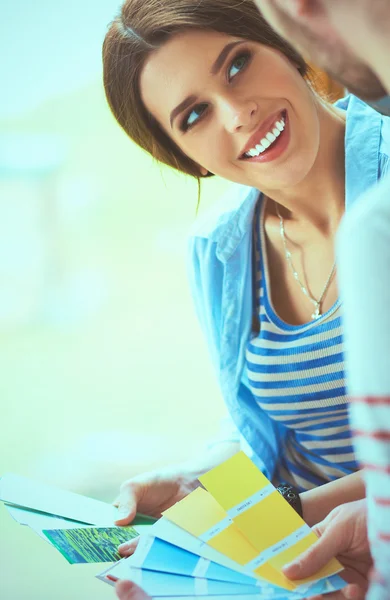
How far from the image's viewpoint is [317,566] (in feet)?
2.53

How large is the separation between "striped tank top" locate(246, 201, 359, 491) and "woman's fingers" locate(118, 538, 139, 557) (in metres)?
0.43

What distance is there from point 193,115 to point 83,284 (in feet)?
12.5

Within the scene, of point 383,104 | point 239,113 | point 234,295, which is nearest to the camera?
point 383,104

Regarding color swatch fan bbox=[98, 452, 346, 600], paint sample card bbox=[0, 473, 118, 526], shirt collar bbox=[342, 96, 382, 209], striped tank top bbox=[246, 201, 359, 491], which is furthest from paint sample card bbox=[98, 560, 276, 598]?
shirt collar bbox=[342, 96, 382, 209]

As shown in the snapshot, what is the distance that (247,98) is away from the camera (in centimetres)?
116

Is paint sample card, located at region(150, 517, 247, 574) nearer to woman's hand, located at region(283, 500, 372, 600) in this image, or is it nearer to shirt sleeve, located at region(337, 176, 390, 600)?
woman's hand, located at region(283, 500, 372, 600)

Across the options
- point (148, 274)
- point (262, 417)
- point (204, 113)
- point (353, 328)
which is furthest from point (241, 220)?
point (148, 274)

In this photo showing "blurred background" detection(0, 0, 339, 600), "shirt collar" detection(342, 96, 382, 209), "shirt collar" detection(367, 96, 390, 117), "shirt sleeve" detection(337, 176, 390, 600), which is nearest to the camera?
"shirt sleeve" detection(337, 176, 390, 600)

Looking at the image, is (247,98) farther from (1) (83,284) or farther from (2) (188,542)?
(1) (83,284)

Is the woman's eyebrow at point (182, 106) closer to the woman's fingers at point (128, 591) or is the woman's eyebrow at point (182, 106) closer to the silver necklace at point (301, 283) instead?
the silver necklace at point (301, 283)

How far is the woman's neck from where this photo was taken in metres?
1.27

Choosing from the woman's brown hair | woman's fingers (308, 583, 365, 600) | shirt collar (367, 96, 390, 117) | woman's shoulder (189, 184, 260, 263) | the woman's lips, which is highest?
the woman's brown hair

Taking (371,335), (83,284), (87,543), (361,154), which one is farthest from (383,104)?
(83,284)

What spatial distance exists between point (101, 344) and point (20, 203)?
1.47 meters
